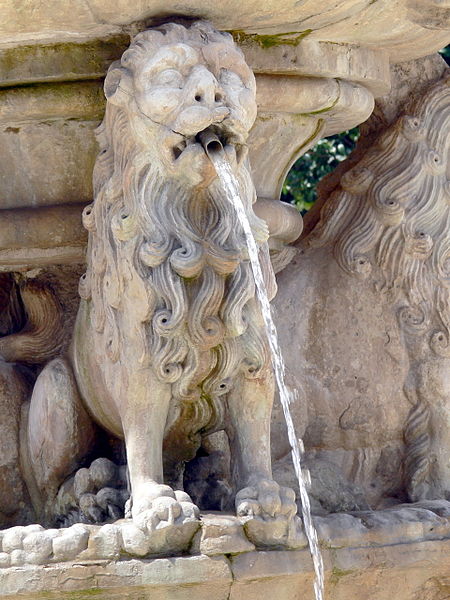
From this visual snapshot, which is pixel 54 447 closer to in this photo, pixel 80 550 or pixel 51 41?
pixel 80 550

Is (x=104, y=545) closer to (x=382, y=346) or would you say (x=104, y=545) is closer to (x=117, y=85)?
(x=117, y=85)

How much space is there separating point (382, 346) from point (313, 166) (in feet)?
11.6

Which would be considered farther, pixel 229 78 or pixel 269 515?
pixel 229 78

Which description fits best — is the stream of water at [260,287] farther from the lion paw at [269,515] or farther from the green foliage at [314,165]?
the green foliage at [314,165]

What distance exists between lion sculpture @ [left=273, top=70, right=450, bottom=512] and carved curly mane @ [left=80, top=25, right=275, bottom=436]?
0.77 m

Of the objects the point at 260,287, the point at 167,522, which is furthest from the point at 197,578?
the point at 260,287

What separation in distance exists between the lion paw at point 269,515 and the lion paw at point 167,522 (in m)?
0.15

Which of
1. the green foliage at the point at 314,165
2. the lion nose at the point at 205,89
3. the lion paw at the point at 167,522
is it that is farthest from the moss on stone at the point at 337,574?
the green foliage at the point at 314,165

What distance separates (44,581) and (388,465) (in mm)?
1577

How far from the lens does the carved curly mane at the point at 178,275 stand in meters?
4.92

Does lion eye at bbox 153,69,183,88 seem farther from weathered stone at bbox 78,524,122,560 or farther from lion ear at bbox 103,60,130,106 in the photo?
weathered stone at bbox 78,524,122,560

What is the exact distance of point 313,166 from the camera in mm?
9242

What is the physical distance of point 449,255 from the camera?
5.87 meters

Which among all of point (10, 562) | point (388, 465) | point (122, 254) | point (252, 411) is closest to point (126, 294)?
point (122, 254)
